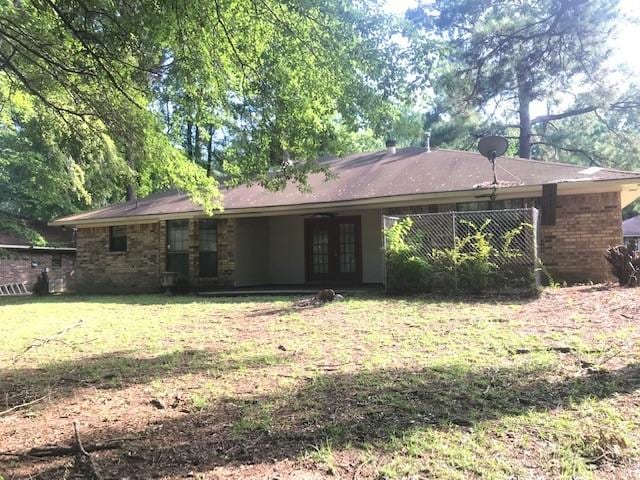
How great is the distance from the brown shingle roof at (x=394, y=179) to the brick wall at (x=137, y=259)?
64 cm

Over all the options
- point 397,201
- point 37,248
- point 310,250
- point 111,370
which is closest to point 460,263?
point 397,201

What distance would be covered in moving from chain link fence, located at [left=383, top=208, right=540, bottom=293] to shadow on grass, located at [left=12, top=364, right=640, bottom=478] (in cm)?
533

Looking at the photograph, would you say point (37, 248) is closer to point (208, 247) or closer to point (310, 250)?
point (208, 247)

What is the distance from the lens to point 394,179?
14312mm

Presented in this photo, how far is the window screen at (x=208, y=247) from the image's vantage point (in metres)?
15.8

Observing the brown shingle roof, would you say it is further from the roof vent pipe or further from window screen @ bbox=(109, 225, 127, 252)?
window screen @ bbox=(109, 225, 127, 252)

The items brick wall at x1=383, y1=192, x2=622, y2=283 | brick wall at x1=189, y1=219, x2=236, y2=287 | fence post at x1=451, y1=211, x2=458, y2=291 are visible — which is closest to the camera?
fence post at x1=451, y1=211, x2=458, y2=291

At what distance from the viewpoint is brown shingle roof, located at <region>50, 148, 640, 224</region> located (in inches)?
483

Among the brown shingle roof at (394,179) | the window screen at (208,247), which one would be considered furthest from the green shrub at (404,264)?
the window screen at (208,247)

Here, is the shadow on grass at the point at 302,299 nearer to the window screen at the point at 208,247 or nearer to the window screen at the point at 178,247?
the window screen at the point at 178,247

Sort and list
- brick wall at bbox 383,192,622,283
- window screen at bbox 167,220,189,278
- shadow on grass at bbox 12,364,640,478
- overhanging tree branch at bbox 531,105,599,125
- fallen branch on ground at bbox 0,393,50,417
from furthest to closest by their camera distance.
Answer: overhanging tree branch at bbox 531,105,599,125
window screen at bbox 167,220,189,278
brick wall at bbox 383,192,622,283
fallen branch on ground at bbox 0,393,50,417
shadow on grass at bbox 12,364,640,478

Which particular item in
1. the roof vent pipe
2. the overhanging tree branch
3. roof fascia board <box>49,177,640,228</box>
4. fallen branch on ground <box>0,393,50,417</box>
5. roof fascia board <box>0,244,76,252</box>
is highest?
the overhanging tree branch

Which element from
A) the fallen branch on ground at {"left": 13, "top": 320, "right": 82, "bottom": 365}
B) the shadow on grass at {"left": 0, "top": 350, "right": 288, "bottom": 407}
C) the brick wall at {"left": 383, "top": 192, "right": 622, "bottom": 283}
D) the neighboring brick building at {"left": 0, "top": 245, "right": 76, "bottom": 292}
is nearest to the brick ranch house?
the brick wall at {"left": 383, "top": 192, "right": 622, "bottom": 283}

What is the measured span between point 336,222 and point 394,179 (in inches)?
88.5
